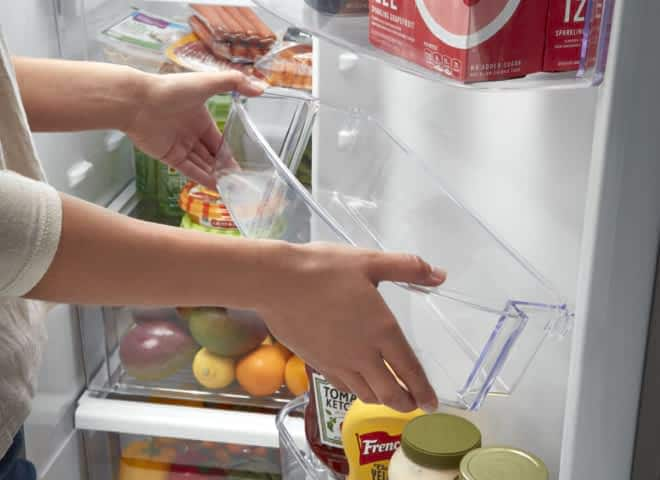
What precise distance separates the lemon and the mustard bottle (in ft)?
1.95

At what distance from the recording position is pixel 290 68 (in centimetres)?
134

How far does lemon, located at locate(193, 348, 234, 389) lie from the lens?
155cm

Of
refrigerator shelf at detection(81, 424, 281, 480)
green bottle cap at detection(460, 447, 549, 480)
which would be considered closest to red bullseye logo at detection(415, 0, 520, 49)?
green bottle cap at detection(460, 447, 549, 480)

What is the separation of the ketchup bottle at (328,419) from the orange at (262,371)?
0.42 metres

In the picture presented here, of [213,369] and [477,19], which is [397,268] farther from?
[213,369]

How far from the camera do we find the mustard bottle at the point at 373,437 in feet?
3.23

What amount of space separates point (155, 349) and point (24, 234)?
3.18 feet

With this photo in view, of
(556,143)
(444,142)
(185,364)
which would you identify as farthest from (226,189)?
(185,364)

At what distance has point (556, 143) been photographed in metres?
0.79

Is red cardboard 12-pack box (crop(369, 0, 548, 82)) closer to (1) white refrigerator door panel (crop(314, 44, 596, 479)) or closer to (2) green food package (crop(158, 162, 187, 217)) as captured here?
(1) white refrigerator door panel (crop(314, 44, 596, 479))

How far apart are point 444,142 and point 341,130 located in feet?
0.46

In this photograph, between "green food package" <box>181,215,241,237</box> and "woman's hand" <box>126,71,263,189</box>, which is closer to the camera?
"woman's hand" <box>126,71,263,189</box>

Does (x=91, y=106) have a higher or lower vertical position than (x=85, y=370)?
higher

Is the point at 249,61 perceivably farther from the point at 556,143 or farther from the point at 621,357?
the point at 621,357
